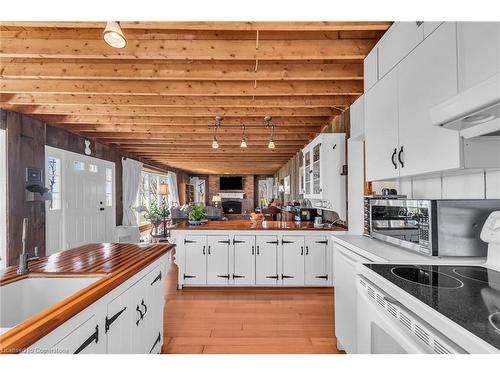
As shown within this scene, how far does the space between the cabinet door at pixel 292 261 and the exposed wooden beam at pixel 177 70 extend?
202 centimetres

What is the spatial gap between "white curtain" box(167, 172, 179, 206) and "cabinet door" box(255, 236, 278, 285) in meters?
8.16

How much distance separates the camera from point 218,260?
11.6ft

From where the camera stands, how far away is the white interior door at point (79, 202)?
459cm

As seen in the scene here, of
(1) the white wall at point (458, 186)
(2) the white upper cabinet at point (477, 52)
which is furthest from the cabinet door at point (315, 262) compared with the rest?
(2) the white upper cabinet at point (477, 52)

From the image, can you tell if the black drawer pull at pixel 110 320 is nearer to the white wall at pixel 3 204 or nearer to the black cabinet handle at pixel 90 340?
the black cabinet handle at pixel 90 340

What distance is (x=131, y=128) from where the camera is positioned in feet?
16.2

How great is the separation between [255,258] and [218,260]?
50 centimetres

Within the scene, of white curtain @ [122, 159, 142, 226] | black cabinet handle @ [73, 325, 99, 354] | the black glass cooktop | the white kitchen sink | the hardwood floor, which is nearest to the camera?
the black glass cooktop

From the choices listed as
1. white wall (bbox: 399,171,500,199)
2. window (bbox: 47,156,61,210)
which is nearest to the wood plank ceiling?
window (bbox: 47,156,61,210)

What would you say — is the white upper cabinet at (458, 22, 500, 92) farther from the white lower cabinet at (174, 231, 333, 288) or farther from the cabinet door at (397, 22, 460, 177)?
the white lower cabinet at (174, 231, 333, 288)

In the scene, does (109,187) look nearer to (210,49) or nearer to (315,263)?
(210,49)

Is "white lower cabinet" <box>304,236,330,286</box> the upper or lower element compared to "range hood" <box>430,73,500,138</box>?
lower

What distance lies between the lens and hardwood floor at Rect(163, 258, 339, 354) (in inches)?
86.6
